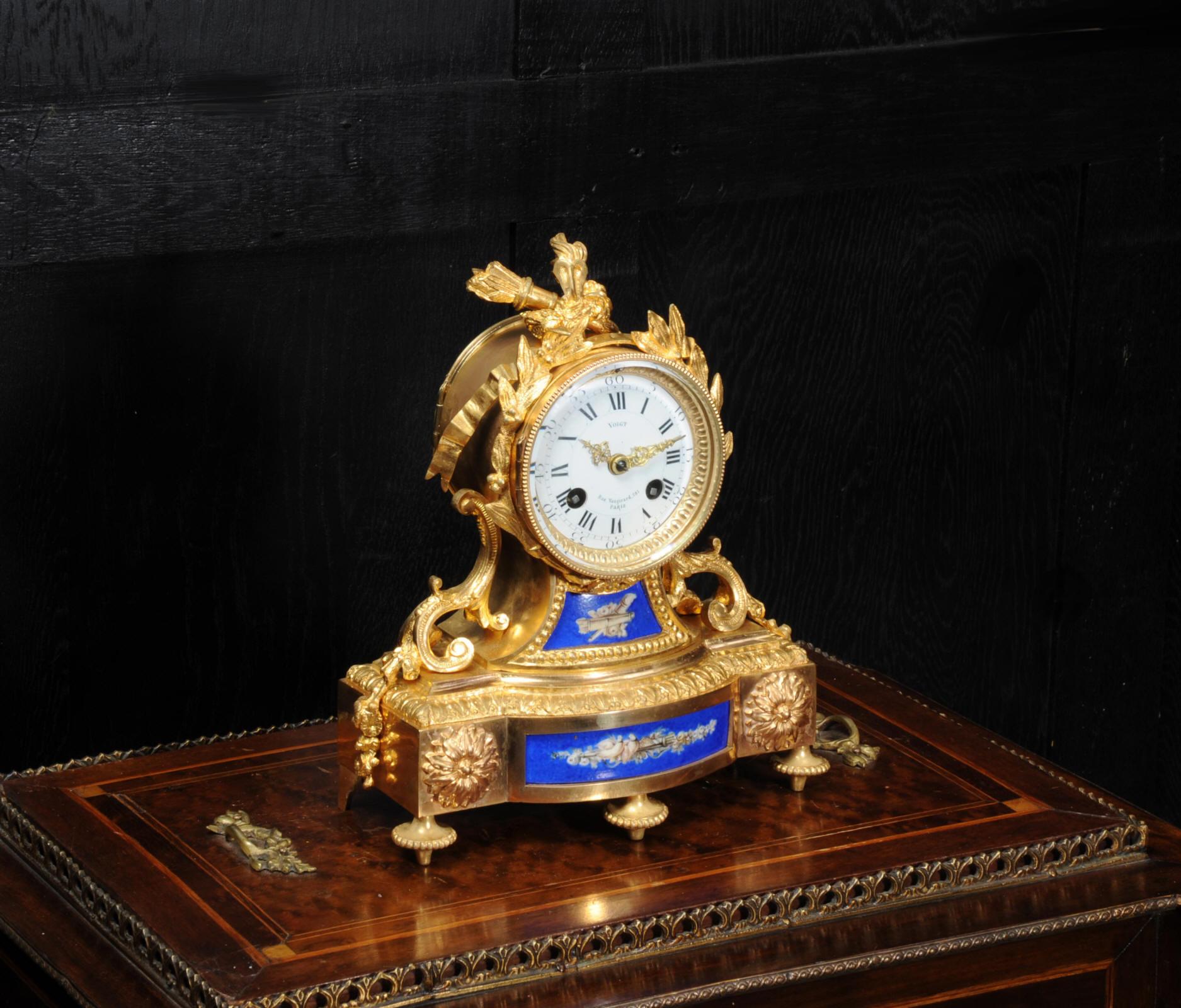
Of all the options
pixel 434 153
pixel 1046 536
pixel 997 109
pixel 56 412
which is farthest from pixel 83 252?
pixel 1046 536

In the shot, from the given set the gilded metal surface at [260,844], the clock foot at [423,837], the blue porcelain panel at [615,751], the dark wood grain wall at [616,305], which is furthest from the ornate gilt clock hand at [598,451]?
the dark wood grain wall at [616,305]

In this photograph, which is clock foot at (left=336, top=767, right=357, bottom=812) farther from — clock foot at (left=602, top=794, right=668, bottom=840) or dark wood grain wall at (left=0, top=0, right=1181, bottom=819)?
dark wood grain wall at (left=0, top=0, right=1181, bottom=819)

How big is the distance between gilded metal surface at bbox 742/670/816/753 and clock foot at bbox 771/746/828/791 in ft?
0.08

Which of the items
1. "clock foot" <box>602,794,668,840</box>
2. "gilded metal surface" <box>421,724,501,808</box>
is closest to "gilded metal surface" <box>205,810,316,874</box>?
"gilded metal surface" <box>421,724,501,808</box>

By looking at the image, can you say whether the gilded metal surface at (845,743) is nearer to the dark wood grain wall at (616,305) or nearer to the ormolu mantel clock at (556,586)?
the ormolu mantel clock at (556,586)

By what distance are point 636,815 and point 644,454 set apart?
38 cm

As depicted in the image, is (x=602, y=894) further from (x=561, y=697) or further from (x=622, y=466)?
(x=622, y=466)

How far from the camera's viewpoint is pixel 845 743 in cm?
287

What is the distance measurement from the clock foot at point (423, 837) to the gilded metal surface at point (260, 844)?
10cm

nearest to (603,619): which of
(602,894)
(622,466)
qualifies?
(622,466)

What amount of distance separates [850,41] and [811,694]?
1.14 metres

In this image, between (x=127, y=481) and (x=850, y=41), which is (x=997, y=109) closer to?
(x=850, y=41)

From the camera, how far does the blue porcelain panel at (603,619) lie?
258 centimetres

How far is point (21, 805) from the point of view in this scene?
2.70m
